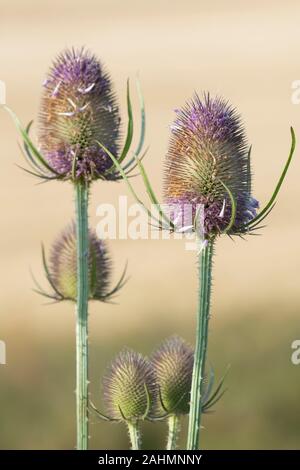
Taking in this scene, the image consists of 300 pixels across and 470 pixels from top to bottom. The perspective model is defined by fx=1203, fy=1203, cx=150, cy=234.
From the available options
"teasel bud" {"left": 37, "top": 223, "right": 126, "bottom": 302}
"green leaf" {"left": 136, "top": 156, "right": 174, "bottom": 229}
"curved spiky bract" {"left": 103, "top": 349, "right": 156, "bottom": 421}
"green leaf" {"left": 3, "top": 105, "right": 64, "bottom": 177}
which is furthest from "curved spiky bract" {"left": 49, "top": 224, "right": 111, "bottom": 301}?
"green leaf" {"left": 136, "top": 156, "right": 174, "bottom": 229}

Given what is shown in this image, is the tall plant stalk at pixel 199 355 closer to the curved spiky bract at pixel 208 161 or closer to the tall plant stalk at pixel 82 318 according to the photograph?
the curved spiky bract at pixel 208 161

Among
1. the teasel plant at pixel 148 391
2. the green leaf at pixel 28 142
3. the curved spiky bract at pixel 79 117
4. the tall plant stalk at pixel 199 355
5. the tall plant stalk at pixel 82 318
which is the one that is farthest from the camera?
the curved spiky bract at pixel 79 117

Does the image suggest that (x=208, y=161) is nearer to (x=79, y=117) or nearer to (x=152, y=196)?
(x=152, y=196)

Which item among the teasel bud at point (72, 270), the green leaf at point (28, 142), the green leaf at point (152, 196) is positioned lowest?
the teasel bud at point (72, 270)

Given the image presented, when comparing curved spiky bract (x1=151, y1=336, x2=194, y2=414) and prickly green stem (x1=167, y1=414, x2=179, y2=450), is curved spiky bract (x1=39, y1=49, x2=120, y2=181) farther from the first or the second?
prickly green stem (x1=167, y1=414, x2=179, y2=450)

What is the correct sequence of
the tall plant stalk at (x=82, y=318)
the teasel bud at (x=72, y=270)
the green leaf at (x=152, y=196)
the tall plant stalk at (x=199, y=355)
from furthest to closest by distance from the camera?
1. the teasel bud at (x=72, y=270)
2. the tall plant stalk at (x=82, y=318)
3. the tall plant stalk at (x=199, y=355)
4. the green leaf at (x=152, y=196)

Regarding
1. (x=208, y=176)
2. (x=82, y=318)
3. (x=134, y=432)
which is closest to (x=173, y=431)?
(x=134, y=432)

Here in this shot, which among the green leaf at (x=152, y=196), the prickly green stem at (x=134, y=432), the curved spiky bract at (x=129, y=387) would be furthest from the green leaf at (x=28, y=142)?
the prickly green stem at (x=134, y=432)

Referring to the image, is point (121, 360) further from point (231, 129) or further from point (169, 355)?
point (231, 129)

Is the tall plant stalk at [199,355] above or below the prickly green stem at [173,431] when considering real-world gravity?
above
